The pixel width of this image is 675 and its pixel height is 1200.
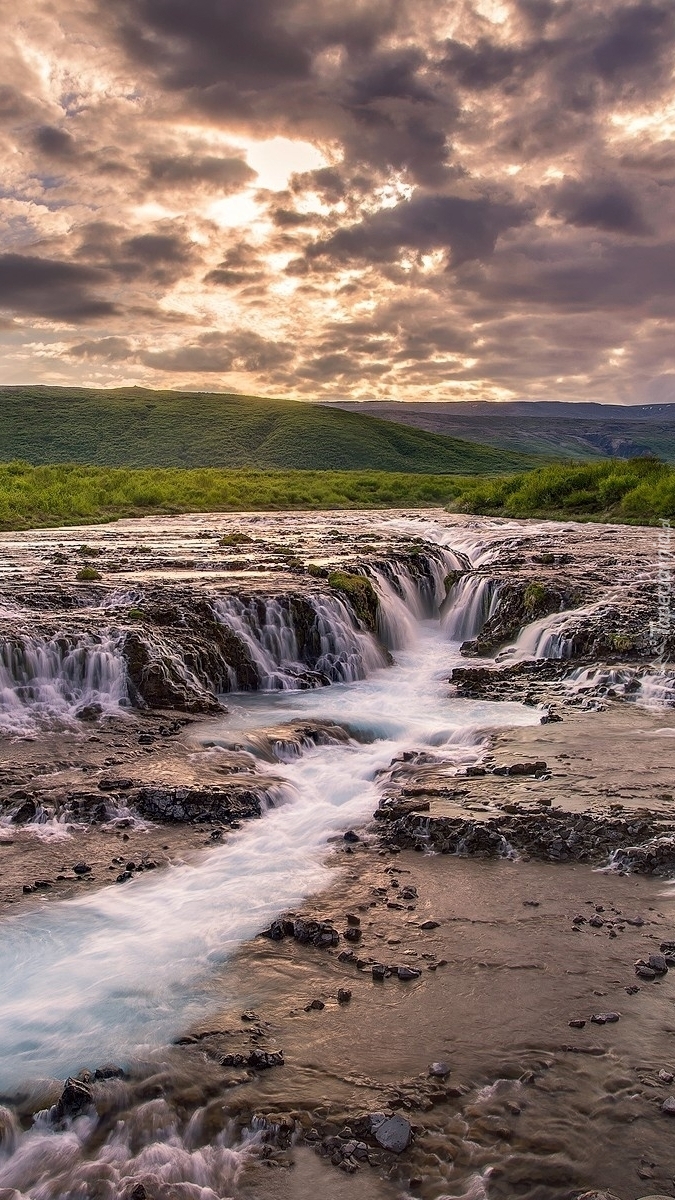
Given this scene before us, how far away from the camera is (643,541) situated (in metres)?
33.8

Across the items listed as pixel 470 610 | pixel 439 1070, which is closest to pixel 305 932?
pixel 439 1070

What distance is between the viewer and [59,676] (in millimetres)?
17297

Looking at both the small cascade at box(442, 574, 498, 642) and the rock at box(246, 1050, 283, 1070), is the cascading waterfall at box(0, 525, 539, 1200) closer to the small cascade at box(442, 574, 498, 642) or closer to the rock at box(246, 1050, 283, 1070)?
the rock at box(246, 1050, 283, 1070)

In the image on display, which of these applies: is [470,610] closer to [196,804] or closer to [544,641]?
[544,641]

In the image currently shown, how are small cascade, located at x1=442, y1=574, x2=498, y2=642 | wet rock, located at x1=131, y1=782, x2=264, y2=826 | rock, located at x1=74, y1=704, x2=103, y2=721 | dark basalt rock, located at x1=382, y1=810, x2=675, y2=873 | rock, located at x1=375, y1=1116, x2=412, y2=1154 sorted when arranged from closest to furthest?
rock, located at x1=375, y1=1116, x2=412, y2=1154 → dark basalt rock, located at x1=382, y1=810, x2=675, y2=873 → wet rock, located at x1=131, y1=782, x2=264, y2=826 → rock, located at x1=74, y1=704, x2=103, y2=721 → small cascade, located at x1=442, y1=574, x2=498, y2=642

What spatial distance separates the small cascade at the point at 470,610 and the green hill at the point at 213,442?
118 m

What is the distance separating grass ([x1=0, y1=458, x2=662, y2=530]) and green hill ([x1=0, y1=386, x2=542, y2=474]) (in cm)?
7678

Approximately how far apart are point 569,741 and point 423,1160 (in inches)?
360

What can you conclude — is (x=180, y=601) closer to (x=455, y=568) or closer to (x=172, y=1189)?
(x=455, y=568)

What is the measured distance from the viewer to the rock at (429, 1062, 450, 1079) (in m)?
6.70

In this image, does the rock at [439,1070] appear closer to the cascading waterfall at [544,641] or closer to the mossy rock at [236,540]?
the cascading waterfall at [544,641]

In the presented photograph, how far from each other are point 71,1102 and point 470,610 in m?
20.0

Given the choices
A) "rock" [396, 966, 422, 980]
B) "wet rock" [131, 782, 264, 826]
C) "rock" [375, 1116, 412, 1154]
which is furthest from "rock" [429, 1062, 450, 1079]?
"wet rock" [131, 782, 264, 826]

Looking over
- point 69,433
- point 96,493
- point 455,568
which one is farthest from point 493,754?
point 69,433
